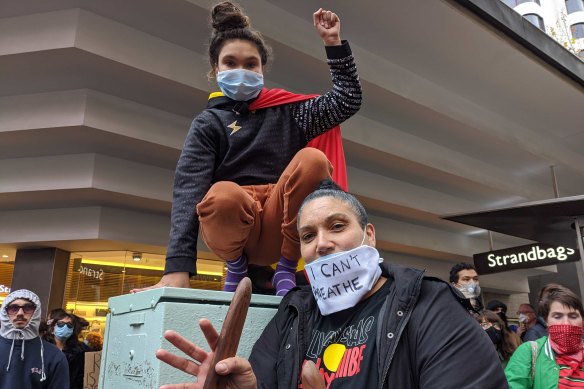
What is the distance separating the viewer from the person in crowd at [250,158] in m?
1.64

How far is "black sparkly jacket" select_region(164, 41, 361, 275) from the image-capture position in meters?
1.76

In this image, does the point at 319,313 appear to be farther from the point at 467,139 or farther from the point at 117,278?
the point at 117,278

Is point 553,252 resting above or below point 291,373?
above

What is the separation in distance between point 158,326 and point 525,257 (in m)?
4.82

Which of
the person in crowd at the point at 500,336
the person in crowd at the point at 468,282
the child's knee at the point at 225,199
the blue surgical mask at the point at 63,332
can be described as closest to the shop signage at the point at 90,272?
the blue surgical mask at the point at 63,332

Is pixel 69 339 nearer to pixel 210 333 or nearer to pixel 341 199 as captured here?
pixel 341 199

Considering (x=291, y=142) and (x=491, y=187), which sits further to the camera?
(x=491, y=187)

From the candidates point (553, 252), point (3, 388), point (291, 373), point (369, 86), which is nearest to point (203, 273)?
point (369, 86)

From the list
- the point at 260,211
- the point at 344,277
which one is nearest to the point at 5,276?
the point at 260,211

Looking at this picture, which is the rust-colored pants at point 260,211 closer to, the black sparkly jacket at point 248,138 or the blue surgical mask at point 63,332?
the black sparkly jacket at point 248,138

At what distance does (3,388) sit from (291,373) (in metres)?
2.80

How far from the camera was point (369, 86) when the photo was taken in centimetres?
538

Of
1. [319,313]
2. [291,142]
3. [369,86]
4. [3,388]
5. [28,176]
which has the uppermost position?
[369,86]

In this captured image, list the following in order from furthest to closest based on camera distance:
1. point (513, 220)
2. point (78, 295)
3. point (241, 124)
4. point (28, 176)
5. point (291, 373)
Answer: point (78, 295) < point (28, 176) < point (513, 220) < point (241, 124) < point (291, 373)
